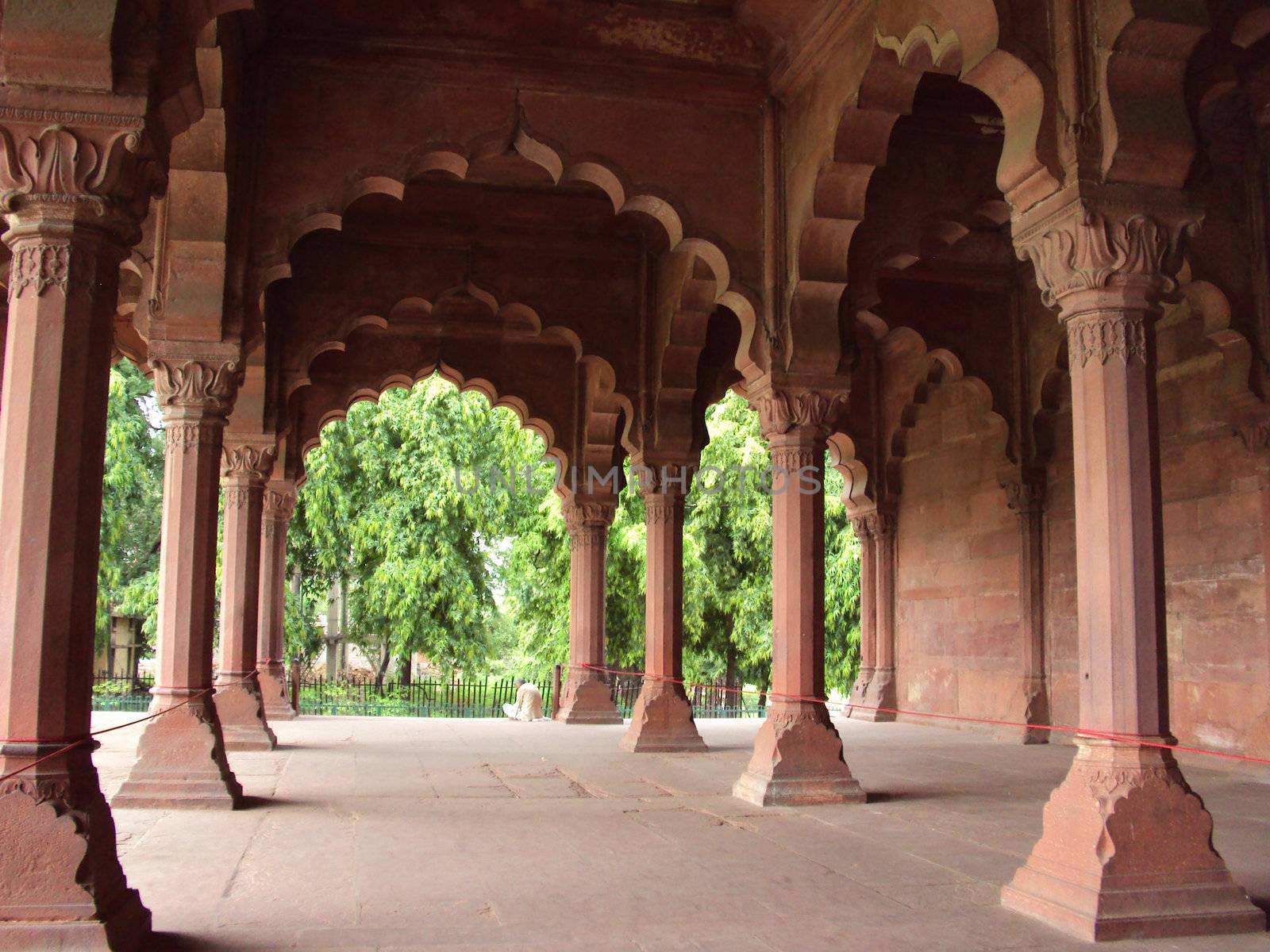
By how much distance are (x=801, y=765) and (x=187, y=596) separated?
184 inches

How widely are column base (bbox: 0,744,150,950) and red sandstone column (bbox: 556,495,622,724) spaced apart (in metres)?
11.8

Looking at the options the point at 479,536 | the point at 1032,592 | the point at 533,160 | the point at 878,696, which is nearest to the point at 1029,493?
the point at 1032,592

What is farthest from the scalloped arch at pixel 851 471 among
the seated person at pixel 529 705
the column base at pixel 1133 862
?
the column base at pixel 1133 862

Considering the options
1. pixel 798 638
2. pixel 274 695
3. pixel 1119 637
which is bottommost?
pixel 274 695

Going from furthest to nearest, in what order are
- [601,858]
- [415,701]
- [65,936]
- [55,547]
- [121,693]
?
1. [415,701]
2. [121,693]
3. [601,858]
4. [55,547]
5. [65,936]

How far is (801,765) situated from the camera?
343 inches

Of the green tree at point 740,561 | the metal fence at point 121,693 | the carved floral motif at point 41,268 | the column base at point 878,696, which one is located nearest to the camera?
the carved floral motif at point 41,268

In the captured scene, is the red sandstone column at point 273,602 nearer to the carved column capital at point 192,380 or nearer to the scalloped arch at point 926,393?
the carved column capital at point 192,380

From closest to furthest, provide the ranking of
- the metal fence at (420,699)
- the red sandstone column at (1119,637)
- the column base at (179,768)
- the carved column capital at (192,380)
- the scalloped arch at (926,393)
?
the red sandstone column at (1119,637), the column base at (179,768), the carved column capital at (192,380), the scalloped arch at (926,393), the metal fence at (420,699)

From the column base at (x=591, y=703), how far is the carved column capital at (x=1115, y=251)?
37.6 ft

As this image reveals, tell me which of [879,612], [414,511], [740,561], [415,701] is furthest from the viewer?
[740,561]

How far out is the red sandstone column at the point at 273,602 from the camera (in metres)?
16.6

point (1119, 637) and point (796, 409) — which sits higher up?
point (796, 409)

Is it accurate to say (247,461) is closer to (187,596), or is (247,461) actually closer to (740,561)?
(187,596)
